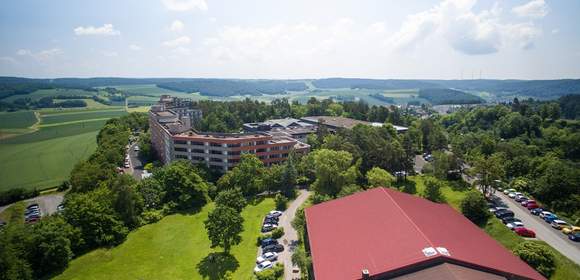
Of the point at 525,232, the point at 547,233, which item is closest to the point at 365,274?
the point at 525,232

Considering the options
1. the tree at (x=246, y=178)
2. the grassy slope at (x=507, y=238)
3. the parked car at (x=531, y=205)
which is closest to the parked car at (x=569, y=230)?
the grassy slope at (x=507, y=238)

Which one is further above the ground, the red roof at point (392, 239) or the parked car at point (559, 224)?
the red roof at point (392, 239)

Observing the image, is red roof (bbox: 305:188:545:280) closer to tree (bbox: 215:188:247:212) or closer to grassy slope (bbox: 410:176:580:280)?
grassy slope (bbox: 410:176:580:280)

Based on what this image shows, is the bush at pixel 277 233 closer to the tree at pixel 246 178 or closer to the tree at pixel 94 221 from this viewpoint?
the tree at pixel 246 178

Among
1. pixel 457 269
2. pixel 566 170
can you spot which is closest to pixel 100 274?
pixel 457 269

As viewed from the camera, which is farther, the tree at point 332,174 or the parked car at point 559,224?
the tree at point 332,174

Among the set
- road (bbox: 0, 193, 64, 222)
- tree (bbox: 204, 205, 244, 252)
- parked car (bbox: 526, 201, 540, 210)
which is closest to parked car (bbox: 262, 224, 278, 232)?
tree (bbox: 204, 205, 244, 252)
